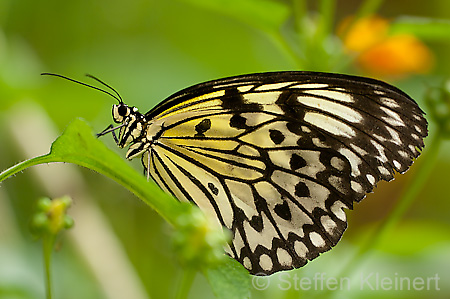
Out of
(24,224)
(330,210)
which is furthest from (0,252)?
(330,210)

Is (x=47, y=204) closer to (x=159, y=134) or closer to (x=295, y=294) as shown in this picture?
(x=159, y=134)

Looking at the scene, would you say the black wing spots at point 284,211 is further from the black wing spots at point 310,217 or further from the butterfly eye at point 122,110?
the butterfly eye at point 122,110

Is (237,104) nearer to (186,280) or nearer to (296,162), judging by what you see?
(296,162)

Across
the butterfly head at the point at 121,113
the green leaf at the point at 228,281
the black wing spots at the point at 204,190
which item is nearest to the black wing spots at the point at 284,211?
the black wing spots at the point at 204,190

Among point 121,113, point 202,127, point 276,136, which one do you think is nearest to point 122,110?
point 121,113

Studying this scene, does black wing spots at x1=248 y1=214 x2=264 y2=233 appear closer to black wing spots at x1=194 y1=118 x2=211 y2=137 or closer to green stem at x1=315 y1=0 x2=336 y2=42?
black wing spots at x1=194 y1=118 x2=211 y2=137

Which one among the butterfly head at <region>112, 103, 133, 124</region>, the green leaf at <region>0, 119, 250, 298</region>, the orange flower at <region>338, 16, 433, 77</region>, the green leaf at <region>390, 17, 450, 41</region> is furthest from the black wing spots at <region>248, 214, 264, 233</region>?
the orange flower at <region>338, 16, 433, 77</region>

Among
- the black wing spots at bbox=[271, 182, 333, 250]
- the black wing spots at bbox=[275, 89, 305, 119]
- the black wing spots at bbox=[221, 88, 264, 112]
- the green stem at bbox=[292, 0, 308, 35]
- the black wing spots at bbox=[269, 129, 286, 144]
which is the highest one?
the green stem at bbox=[292, 0, 308, 35]
